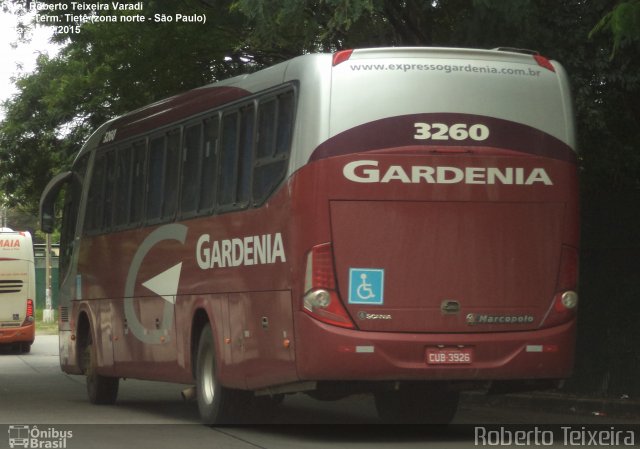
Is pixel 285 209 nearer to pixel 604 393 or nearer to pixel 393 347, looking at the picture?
pixel 393 347

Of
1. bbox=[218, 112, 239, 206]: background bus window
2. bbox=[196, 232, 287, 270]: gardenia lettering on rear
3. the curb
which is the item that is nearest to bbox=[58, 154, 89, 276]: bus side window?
bbox=[196, 232, 287, 270]: gardenia lettering on rear

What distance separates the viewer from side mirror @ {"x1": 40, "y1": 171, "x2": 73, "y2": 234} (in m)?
20.0

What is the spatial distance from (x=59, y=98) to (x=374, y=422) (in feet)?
45.6

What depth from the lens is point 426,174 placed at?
1244 centimetres

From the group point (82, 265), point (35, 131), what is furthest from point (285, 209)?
point (35, 131)

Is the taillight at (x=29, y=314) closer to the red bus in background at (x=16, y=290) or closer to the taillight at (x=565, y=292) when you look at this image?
the red bus in background at (x=16, y=290)

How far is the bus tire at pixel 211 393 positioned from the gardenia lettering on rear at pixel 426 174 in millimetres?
2884

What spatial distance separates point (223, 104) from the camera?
1453cm

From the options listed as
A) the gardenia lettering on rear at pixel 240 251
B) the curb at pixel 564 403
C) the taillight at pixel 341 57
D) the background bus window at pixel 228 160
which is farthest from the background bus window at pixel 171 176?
the curb at pixel 564 403

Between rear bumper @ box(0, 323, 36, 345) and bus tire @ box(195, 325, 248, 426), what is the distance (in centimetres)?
2178

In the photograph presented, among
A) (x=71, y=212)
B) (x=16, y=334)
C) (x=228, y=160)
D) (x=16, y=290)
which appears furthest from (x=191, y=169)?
(x=16, y=290)

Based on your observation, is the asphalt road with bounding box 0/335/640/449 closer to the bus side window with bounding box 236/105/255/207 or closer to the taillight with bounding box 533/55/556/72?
the bus side window with bounding box 236/105/255/207

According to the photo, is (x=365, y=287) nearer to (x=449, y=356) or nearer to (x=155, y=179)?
(x=449, y=356)

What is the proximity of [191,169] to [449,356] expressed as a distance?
413 cm
